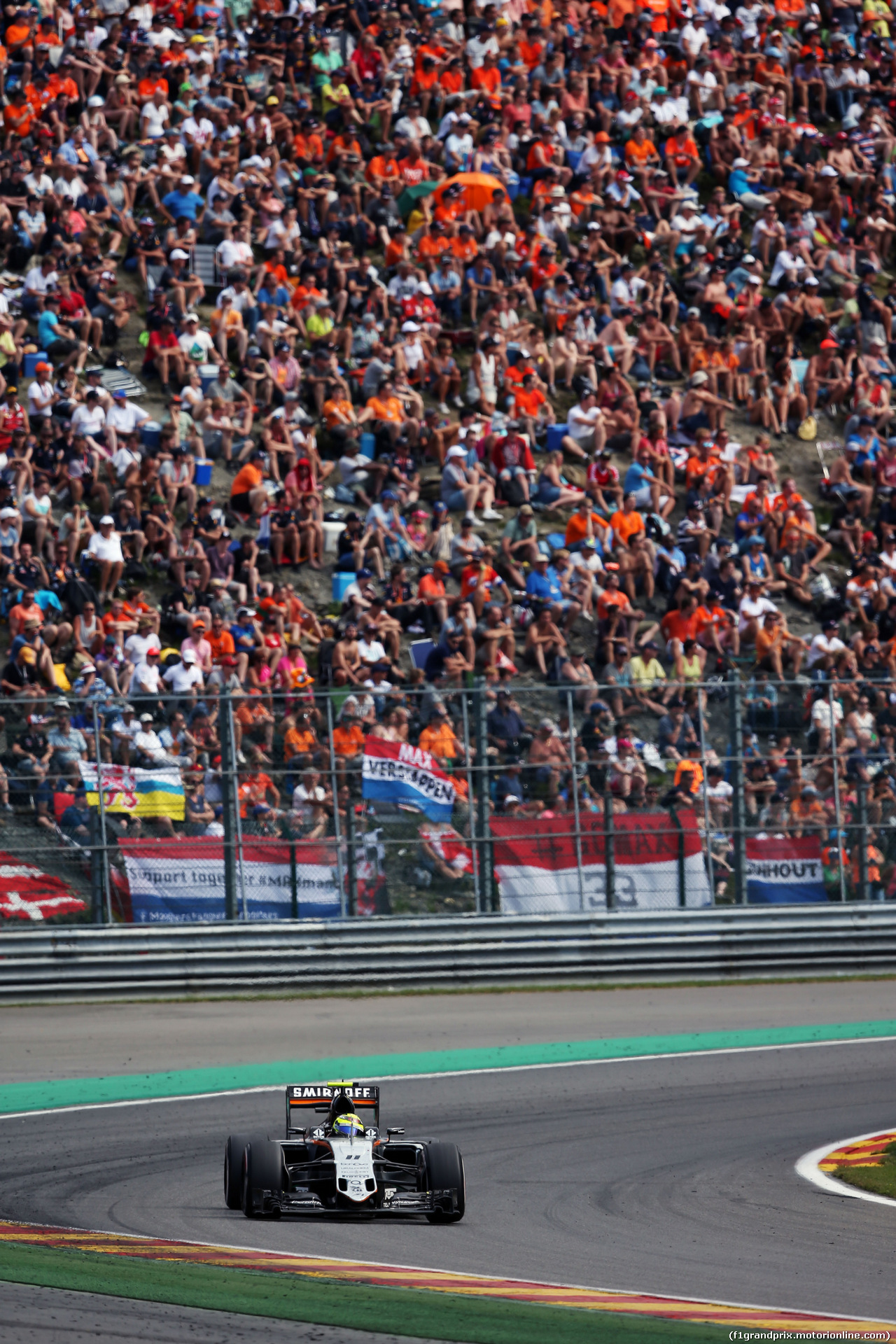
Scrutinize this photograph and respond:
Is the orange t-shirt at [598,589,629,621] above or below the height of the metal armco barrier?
above

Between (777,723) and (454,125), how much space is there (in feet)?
35.6

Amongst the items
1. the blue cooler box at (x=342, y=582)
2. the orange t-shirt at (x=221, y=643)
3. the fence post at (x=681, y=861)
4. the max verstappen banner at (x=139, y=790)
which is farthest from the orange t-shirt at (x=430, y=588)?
the max verstappen banner at (x=139, y=790)

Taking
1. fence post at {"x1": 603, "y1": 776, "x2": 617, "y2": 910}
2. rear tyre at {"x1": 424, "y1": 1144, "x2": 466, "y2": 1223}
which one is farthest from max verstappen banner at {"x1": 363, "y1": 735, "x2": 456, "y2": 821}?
rear tyre at {"x1": 424, "y1": 1144, "x2": 466, "y2": 1223}

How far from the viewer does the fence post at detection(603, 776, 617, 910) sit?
16.5 metres

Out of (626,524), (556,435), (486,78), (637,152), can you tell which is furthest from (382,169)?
(626,524)

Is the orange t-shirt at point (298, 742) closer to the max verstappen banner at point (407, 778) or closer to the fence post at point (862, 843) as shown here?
the max verstappen banner at point (407, 778)

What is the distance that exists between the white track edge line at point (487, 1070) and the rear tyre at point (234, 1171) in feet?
11.0

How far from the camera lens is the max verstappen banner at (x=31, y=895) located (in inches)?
597

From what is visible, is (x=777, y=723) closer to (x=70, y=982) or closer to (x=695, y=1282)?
(x=70, y=982)

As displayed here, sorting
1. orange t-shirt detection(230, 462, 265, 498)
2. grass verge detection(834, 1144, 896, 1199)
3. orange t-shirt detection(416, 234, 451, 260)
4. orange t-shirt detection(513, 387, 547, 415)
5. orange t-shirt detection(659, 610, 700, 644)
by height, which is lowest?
grass verge detection(834, 1144, 896, 1199)

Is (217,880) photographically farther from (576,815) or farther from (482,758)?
(576,815)

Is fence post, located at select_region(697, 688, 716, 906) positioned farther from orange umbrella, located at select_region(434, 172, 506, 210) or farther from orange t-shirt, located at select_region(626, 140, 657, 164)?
orange t-shirt, located at select_region(626, 140, 657, 164)

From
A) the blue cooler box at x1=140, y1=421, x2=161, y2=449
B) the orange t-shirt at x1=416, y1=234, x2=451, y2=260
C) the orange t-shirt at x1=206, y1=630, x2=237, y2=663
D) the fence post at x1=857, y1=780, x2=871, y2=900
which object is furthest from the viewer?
the orange t-shirt at x1=416, y1=234, x2=451, y2=260

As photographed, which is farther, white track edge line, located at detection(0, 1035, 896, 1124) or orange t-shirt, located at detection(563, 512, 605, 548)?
orange t-shirt, located at detection(563, 512, 605, 548)
